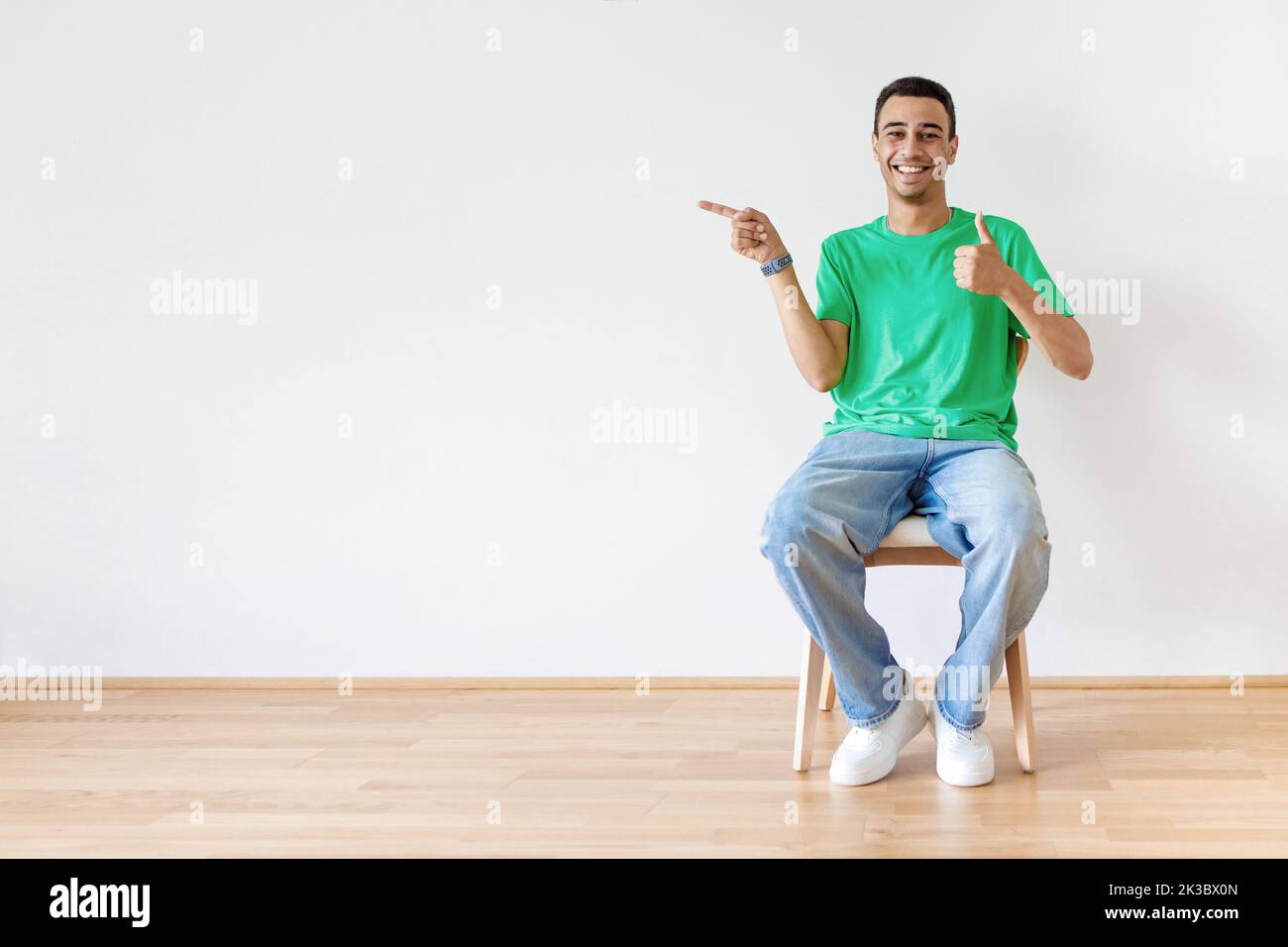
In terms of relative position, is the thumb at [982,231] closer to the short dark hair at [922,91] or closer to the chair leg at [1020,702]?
the short dark hair at [922,91]

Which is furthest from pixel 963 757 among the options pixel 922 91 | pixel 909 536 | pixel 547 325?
pixel 547 325

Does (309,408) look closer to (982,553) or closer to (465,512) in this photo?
(465,512)

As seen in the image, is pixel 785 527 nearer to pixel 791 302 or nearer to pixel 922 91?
pixel 791 302

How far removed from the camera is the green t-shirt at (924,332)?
6.36 ft

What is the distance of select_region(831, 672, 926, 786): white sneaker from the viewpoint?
1.69 meters

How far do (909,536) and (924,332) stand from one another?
1.18ft

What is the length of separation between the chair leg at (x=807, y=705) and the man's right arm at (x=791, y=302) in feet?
Result: 1.47

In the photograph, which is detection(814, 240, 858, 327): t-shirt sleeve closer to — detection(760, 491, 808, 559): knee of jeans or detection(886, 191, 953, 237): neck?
detection(886, 191, 953, 237): neck

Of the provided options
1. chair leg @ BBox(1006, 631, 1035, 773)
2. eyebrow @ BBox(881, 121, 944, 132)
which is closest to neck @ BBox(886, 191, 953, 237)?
eyebrow @ BBox(881, 121, 944, 132)

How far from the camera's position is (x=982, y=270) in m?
1.80

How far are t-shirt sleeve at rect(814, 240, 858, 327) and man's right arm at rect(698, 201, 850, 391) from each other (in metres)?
0.04

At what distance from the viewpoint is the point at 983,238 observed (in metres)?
1.88
